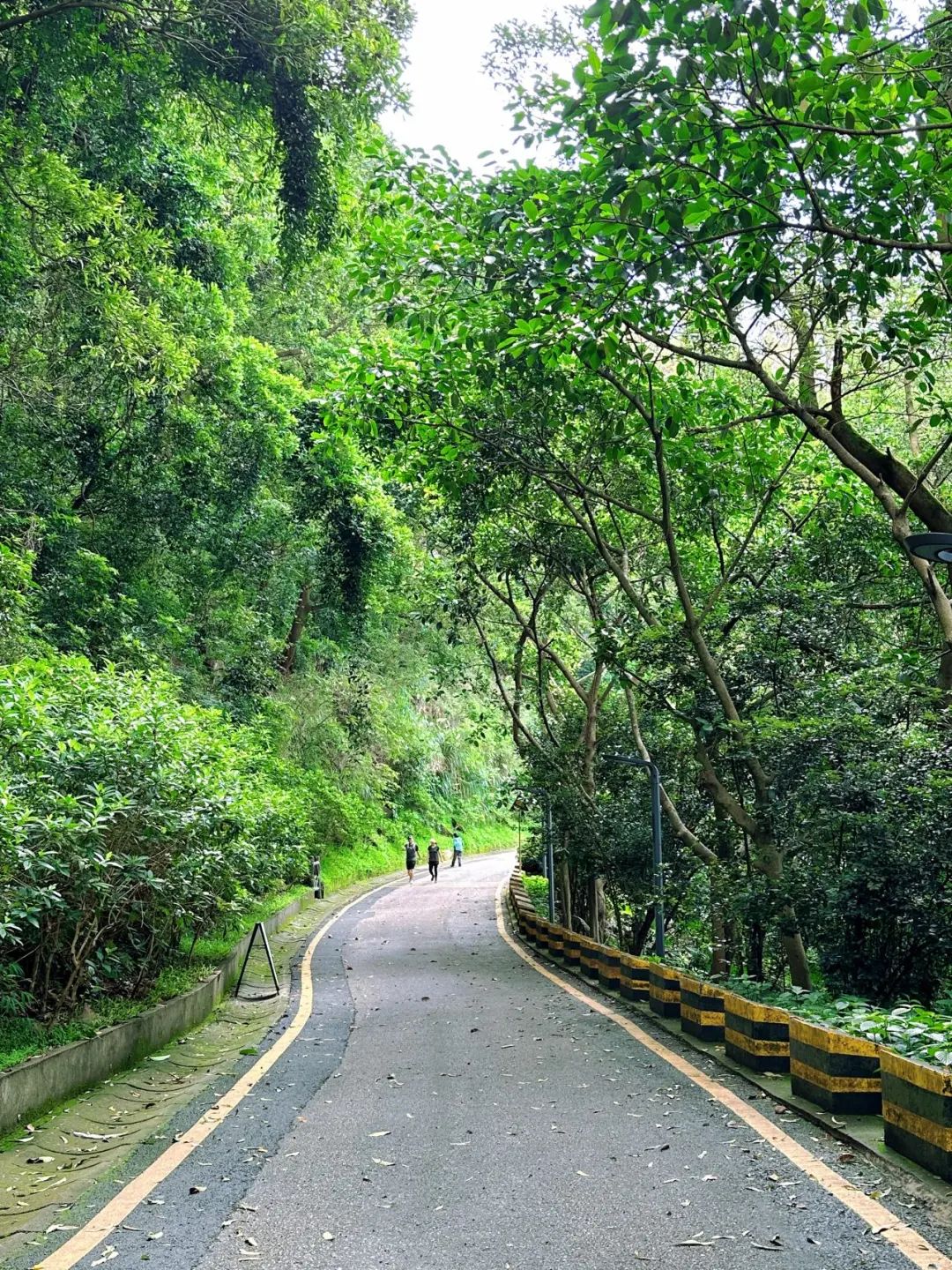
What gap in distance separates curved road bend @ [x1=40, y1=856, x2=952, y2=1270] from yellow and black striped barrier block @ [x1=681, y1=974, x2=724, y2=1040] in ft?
0.93

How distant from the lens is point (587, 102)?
18.9ft

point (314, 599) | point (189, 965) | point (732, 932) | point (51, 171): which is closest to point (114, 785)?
point (189, 965)

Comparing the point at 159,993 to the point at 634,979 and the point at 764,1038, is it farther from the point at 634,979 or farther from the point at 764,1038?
the point at 764,1038

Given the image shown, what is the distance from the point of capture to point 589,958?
1430 centimetres

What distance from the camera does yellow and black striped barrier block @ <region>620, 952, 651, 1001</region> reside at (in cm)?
1148

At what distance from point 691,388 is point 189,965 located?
8.46 meters

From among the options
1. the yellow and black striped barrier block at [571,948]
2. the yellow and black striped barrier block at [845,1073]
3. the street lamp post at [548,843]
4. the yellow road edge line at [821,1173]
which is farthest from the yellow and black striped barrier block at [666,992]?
the street lamp post at [548,843]

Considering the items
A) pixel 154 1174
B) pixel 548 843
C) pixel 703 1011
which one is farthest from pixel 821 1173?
pixel 548 843

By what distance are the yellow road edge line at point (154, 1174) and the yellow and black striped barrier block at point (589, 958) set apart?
532 centimetres

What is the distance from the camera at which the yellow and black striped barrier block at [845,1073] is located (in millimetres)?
5809

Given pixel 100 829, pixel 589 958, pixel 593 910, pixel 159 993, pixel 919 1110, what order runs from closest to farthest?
pixel 919 1110, pixel 100 829, pixel 159 993, pixel 589 958, pixel 593 910

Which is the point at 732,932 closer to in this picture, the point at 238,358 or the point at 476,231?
the point at 476,231

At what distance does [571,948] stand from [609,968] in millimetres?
3273

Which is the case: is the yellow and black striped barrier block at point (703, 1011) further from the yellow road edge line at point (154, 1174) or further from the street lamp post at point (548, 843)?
the street lamp post at point (548, 843)
